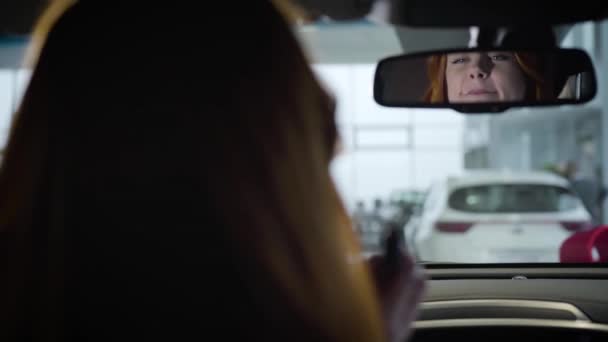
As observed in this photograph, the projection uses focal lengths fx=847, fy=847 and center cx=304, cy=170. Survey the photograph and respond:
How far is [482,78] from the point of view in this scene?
2.70 meters

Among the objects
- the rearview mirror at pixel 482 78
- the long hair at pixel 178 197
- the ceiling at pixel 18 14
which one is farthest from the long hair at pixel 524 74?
the long hair at pixel 178 197

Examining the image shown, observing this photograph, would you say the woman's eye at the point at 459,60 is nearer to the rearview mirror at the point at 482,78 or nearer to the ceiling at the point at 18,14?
the rearview mirror at the point at 482,78

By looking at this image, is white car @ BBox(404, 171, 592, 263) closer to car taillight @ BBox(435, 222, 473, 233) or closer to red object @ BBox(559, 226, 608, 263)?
car taillight @ BBox(435, 222, 473, 233)

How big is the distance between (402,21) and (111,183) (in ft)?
7.57

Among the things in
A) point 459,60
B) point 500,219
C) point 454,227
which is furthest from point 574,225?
point 459,60

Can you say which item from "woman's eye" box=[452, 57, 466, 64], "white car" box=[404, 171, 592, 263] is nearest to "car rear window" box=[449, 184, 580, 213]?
"white car" box=[404, 171, 592, 263]

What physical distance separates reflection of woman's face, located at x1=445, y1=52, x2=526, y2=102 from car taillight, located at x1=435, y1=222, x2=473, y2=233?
5092 mm

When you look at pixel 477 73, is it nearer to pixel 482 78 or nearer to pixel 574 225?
pixel 482 78

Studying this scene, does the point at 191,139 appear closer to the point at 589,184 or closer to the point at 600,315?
the point at 600,315

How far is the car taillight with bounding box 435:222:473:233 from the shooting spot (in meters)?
7.74

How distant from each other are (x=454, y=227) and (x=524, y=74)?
5149mm

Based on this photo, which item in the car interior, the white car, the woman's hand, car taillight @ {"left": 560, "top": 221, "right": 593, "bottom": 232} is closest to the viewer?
the woman's hand

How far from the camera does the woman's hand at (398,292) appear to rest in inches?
47.1

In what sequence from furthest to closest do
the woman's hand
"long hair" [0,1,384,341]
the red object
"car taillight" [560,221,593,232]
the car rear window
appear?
the car rear window
"car taillight" [560,221,593,232]
the red object
the woman's hand
"long hair" [0,1,384,341]
